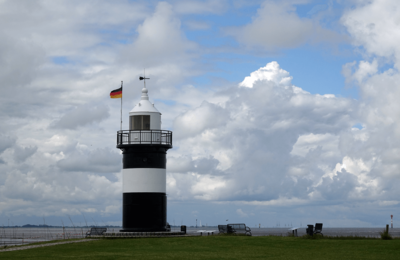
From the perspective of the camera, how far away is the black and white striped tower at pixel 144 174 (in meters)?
30.3

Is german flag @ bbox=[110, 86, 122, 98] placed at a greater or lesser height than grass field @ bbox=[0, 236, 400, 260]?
greater

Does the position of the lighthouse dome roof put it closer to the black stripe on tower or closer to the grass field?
the black stripe on tower

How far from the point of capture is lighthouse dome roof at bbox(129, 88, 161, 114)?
31.4 meters

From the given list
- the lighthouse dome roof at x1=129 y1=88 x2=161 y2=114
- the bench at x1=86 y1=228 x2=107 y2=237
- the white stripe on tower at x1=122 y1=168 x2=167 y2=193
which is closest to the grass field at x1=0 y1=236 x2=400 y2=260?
the white stripe on tower at x1=122 y1=168 x2=167 y2=193

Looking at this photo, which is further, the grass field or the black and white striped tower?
the black and white striped tower

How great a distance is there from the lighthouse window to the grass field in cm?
770

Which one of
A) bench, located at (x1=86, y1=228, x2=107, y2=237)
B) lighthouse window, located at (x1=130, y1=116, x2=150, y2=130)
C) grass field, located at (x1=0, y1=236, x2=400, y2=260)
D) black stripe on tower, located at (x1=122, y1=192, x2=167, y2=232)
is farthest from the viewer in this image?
bench, located at (x1=86, y1=228, x2=107, y2=237)

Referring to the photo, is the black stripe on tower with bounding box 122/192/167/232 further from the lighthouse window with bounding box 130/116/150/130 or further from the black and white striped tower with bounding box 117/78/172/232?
the lighthouse window with bounding box 130/116/150/130

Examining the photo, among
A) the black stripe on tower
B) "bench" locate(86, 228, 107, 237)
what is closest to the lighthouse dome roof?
the black stripe on tower

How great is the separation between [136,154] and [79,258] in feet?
39.6

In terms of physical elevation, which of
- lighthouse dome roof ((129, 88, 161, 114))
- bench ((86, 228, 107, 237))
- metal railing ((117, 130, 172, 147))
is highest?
lighthouse dome roof ((129, 88, 161, 114))

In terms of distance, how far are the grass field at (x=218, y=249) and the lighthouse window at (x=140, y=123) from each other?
770 cm

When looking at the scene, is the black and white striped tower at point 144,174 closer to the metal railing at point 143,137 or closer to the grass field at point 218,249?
the metal railing at point 143,137

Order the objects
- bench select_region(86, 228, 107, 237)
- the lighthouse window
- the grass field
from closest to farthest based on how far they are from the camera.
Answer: the grass field < the lighthouse window < bench select_region(86, 228, 107, 237)
